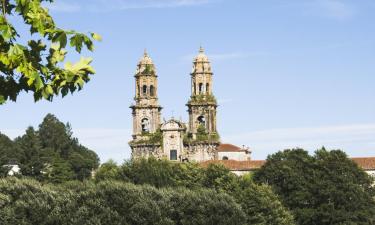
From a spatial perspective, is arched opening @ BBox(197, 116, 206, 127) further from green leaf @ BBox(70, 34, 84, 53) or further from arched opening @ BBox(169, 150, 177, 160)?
green leaf @ BBox(70, 34, 84, 53)

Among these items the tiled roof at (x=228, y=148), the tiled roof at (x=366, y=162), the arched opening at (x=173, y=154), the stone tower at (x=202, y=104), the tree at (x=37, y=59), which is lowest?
the tree at (x=37, y=59)

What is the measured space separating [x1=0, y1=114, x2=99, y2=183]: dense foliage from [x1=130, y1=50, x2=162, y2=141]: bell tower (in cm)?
1110

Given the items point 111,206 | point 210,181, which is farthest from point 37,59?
point 210,181

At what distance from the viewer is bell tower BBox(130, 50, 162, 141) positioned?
112 metres

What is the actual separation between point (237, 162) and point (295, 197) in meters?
33.0

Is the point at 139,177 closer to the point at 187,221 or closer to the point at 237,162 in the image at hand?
the point at 187,221

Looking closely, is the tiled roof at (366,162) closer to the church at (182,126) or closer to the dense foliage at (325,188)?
the church at (182,126)

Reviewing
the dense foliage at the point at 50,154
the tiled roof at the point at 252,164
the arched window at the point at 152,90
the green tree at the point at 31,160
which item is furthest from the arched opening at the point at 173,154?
the green tree at the point at 31,160

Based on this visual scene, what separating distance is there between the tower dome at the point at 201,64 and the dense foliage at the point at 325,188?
39.0 meters

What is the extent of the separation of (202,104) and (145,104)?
303 inches

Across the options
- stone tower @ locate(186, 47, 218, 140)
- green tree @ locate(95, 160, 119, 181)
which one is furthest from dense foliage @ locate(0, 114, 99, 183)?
green tree @ locate(95, 160, 119, 181)

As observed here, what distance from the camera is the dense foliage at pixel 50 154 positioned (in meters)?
104

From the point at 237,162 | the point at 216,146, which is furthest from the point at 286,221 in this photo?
the point at 216,146

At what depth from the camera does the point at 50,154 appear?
11062 centimetres
